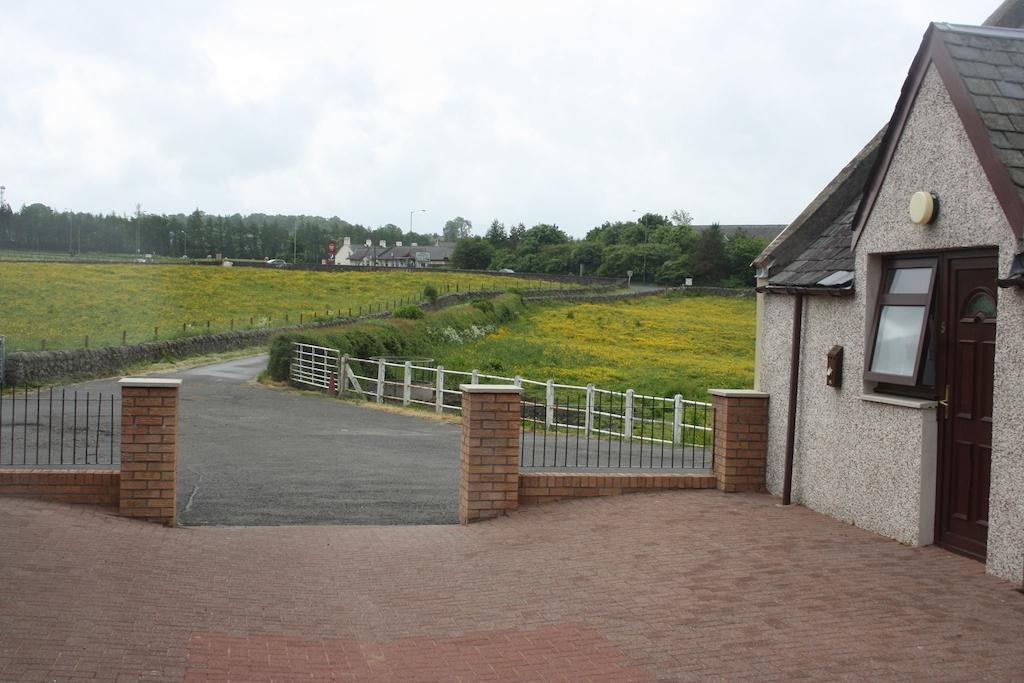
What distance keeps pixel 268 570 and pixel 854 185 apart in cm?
747

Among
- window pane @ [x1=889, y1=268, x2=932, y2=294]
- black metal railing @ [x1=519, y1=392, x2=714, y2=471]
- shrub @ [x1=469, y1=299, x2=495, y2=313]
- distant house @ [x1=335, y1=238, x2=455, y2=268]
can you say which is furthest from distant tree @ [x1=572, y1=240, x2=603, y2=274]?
window pane @ [x1=889, y1=268, x2=932, y2=294]

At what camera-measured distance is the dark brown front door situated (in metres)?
7.94

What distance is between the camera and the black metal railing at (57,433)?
12.4 m

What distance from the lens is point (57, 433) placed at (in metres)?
18.4

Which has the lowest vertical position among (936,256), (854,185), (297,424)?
(297,424)

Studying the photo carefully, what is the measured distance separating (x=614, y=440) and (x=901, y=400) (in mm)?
12843

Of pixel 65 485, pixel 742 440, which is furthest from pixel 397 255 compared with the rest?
pixel 65 485

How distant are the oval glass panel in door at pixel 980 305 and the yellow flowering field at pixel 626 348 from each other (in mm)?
21793

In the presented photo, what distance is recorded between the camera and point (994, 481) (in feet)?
24.7

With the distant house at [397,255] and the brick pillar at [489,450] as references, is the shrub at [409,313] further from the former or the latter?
the distant house at [397,255]

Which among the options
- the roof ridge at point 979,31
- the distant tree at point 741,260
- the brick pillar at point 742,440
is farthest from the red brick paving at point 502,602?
the distant tree at point 741,260

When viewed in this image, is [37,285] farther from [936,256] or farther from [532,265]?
[532,265]

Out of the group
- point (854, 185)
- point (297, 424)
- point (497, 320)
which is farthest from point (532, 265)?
point (854, 185)

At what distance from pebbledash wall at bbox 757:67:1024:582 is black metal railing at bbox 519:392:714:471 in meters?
2.27
